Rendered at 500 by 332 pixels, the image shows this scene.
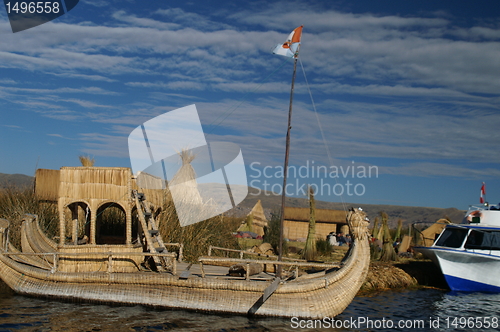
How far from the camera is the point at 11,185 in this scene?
19703 millimetres

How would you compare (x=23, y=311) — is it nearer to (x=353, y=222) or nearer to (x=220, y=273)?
(x=220, y=273)

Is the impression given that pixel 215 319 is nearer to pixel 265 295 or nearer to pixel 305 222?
pixel 265 295

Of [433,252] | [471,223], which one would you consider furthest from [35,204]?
[471,223]

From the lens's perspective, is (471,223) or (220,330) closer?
(220,330)

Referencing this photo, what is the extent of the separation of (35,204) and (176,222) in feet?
19.1

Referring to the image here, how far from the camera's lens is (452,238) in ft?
59.7

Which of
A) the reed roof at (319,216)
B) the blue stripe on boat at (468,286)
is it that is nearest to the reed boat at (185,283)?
the blue stripe on boat at (468,286)

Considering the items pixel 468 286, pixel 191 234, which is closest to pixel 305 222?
pixel 468 286

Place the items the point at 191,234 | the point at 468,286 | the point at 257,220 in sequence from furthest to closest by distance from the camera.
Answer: the point at 257,220 → the point at 468,286 → the point at 191,234

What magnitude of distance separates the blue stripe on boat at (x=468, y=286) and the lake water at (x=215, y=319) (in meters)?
2.77

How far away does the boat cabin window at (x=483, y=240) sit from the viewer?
17.3m

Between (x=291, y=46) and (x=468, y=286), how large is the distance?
37.8 feet

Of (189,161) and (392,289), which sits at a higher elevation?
(189,161)

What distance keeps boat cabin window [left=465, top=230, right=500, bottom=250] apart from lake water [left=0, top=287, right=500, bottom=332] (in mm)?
3768
